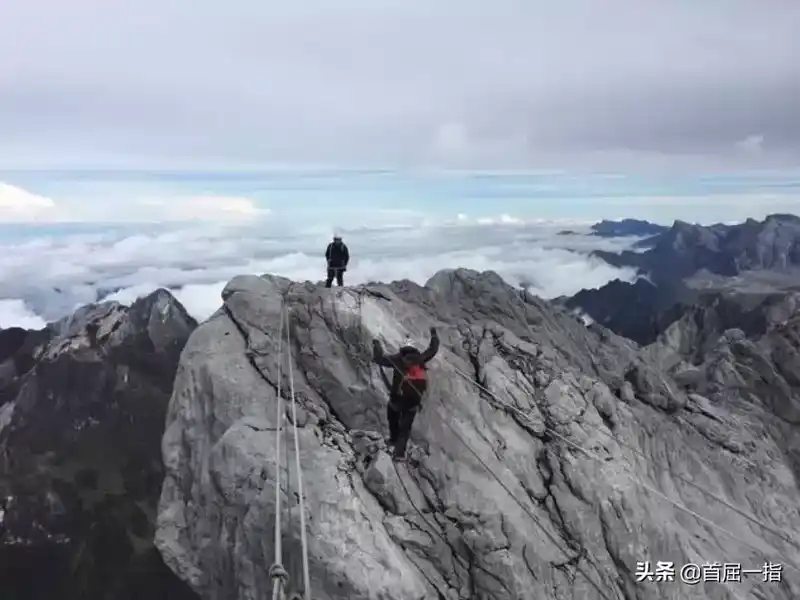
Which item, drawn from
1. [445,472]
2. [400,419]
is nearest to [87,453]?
[445,472]

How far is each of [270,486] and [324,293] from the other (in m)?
7.31

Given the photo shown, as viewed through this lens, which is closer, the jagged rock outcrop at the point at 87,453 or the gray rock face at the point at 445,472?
the gray rock face at the point at 445,472

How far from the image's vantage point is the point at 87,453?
61.1m

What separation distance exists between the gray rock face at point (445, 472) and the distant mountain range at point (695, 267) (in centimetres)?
7312

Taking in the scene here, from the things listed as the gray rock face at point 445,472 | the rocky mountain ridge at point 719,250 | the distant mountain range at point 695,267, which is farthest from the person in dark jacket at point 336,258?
the rocky mountain ridge at point 719,250

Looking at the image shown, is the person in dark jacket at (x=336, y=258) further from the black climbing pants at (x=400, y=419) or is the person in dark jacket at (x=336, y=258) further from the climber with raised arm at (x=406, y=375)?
the climber with raised arm at (x=406, y=375)

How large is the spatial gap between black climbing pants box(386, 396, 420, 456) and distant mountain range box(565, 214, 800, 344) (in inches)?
3220

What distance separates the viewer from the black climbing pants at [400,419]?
47.6 feet

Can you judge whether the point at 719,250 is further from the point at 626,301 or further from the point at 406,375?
the point at 406,375

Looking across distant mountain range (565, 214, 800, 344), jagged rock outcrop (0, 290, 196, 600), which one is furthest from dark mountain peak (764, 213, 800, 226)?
jagged rock outcrop (0, 290, 196, 600)

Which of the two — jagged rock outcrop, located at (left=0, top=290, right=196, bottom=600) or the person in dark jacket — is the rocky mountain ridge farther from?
the person in dark jacket

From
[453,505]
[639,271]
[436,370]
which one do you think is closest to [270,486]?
[453,505]

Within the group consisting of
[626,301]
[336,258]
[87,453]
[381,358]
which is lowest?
[87,453]

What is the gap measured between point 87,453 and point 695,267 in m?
124
